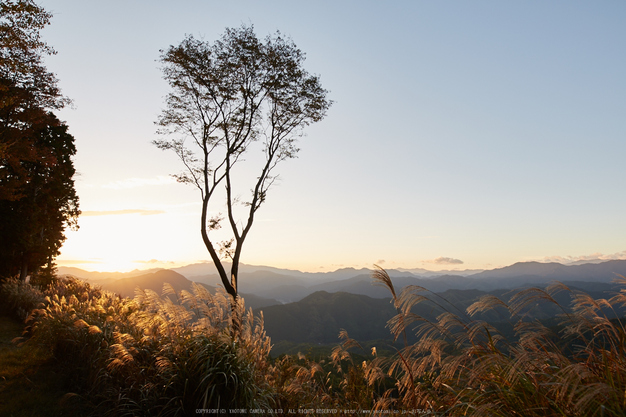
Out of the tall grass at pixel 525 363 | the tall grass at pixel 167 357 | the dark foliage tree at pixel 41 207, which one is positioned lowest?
the tall grass at pixel 167 357

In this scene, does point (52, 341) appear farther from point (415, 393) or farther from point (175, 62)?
point (175, 62)

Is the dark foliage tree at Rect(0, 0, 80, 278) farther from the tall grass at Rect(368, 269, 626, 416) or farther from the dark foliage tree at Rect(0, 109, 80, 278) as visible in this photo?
the tall grass at Rect(368, 269, 626, 416)

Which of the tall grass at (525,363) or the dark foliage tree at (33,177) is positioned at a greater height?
the dark foliage tree at (33,177)

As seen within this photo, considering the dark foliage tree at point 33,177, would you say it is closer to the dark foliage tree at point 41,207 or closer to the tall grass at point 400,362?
the dark foliage tree at point 41,207

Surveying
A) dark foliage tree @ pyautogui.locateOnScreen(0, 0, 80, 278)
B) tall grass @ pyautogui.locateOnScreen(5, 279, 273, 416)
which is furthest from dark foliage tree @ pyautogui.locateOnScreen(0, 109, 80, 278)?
tall grass @ pyautogui.locateOnScreen(5, 279, 273, 416)

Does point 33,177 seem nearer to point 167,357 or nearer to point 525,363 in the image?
point 167,357

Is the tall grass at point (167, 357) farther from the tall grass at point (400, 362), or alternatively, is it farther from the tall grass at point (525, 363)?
the tall grass at point (525, 363)

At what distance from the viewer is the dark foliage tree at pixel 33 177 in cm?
1362

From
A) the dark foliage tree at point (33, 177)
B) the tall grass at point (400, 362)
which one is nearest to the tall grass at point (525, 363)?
the tall grass at point (400, 362)

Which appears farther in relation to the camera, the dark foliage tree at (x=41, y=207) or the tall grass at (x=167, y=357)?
the dark foliage tree at (x=41, y=207)

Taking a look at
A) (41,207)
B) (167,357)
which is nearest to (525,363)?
(167,357)

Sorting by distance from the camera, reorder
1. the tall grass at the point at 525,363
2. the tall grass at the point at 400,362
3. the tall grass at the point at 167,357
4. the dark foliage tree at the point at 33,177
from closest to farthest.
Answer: the tall grass at the point at 525,363 < the tall grass at the point at 400,362 < the tall grass at the point at 167,357 < the dark foliage tree at the point at 33,177

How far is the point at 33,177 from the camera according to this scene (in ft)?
52.2

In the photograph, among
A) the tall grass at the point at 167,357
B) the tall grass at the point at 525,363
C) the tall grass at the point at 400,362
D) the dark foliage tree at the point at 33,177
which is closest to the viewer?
the tall grass at the point at 525,363
